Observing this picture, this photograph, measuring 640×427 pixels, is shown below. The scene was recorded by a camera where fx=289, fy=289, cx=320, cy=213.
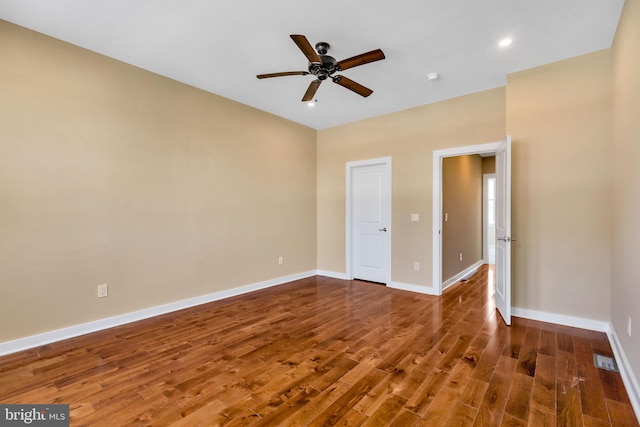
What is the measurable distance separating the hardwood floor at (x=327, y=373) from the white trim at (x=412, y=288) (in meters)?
0.83

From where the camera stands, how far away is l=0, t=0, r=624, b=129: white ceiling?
229 centimetres

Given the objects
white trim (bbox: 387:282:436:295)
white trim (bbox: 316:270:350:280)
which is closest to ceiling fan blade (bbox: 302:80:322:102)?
white trim (bbox: 387:282:436:295)

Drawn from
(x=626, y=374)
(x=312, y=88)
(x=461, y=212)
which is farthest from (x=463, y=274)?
(x=312, y=88)

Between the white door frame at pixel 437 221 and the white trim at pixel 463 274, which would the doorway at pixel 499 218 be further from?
the white trim at pixel 463 274

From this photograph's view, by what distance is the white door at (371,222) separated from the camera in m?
4.84

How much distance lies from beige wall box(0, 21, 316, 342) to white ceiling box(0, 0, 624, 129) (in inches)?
13.2

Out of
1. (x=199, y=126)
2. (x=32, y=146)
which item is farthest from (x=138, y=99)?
(x=32, y=146)

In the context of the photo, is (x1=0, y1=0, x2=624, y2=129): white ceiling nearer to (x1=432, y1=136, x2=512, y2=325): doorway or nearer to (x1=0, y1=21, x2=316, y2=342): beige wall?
(x1=0, y1=21, x2=316, y2=342): beige wall

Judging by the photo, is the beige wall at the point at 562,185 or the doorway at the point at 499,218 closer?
the beige wall at the point at 562,185

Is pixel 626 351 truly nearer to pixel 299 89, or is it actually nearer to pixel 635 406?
pixel 635 406

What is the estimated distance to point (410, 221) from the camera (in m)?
4.50

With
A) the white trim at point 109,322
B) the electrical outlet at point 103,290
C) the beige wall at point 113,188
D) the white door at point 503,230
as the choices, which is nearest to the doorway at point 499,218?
the white door at point 503,230

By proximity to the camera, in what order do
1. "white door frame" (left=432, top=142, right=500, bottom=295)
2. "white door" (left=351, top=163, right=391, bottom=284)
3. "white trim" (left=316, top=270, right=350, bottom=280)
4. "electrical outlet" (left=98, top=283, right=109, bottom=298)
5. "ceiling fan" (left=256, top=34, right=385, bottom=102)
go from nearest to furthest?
"ceiling fan" (left=256, top=34, right=385, bottom=102) < "electrical outlet" (left=98, top=283, right=109, bottom=298) < "white door frame" (left=432, top=142, right=500, bottom=295) < "white door" (left=351, top=163, right=391, bottom=284) < "white trim" (left=316, top=270, right=350, bottom=280)

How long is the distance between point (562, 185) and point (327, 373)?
3060 millimetres
